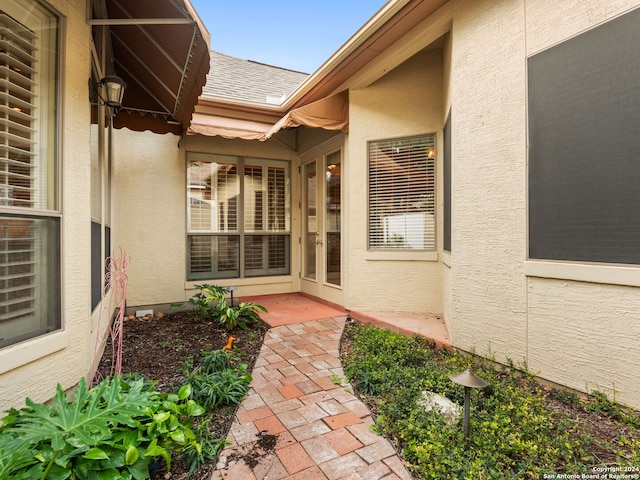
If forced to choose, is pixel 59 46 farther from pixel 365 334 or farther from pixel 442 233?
pixel 442 233

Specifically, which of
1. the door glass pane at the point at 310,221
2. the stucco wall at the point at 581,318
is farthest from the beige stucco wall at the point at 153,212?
the stucco wall at the point at 581,318

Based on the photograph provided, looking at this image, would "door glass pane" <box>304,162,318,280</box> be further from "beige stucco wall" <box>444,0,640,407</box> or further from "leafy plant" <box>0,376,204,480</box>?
"leafy plant" <box>0,376,204,480</box>

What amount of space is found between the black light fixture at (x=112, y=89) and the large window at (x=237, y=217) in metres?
2.57

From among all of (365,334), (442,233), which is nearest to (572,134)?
(442,233)

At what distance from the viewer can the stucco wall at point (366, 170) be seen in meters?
4.74

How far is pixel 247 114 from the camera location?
20.0 ft

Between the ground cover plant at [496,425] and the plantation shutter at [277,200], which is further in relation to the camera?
the plantation shutter at [277,200]

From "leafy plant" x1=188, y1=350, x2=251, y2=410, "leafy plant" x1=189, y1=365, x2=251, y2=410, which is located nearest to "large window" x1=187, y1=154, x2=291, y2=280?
"leafy plant" x1=188, y1=350, x2=251, y2=410

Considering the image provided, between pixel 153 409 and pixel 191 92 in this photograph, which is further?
pixel 191 92

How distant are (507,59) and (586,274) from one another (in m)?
2.13

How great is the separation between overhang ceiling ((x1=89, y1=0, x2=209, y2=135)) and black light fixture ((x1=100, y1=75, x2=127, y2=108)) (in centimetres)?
45

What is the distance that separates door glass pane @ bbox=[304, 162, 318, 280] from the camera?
645 cm

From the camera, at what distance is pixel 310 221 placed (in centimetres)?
657

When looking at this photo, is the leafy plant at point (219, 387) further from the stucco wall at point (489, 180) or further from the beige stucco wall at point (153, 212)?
the beige stucco wall at point (153, 212)
